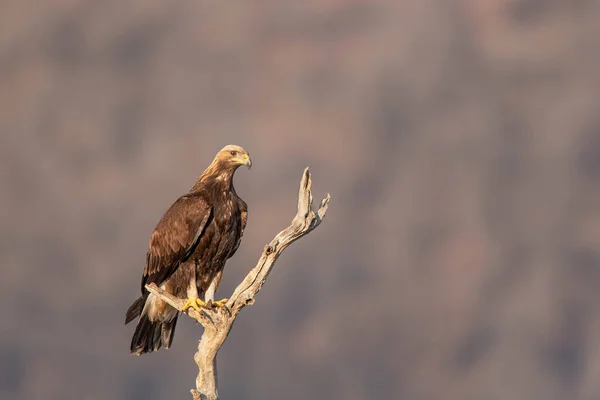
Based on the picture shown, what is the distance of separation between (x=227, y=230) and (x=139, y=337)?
162 cm

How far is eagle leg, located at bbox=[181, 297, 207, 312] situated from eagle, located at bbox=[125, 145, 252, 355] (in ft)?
0.84

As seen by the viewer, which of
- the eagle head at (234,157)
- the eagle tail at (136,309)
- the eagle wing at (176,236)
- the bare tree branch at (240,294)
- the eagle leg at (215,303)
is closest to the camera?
the bare tree branch at (240,294)

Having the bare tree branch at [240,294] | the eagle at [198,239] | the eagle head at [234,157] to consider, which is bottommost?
the bare tree branch at [240,294]

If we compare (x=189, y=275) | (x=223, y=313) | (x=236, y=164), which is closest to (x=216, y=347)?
(x=223, y=313)

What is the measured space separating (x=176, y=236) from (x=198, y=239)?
0.78ft

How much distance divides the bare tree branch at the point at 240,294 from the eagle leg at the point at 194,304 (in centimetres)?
13

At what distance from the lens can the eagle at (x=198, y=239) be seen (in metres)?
10.2

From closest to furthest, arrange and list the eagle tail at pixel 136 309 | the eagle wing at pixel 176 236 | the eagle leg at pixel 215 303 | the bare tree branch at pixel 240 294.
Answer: the bare tree branch at pixel 240 294
the eagle leg at pixel 215 303
the eagle wing at pixel 176 236
the eagle tail at pixel 136 309

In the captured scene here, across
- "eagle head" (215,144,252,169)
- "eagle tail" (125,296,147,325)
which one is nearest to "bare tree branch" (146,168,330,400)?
"eagle tail" (125,296,147,325)

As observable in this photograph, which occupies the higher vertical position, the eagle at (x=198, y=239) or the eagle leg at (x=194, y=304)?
the eagle at (x=198, y=239)

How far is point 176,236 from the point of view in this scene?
1020cm

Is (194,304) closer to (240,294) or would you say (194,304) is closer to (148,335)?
(240,294)

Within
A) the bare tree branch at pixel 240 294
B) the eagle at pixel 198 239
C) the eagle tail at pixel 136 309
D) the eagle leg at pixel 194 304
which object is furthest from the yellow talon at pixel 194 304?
the eagle tail at pixel 136 309

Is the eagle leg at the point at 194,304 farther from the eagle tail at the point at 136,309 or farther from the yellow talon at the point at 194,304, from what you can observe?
the eagle tail at the point at 136,309
